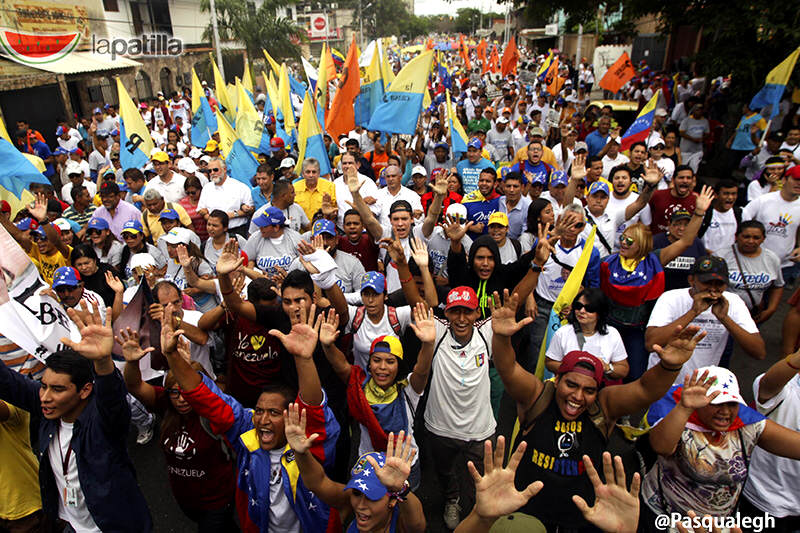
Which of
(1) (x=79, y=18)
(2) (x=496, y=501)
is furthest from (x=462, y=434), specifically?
(1) (x=79, y=18)

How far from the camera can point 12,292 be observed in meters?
3.45

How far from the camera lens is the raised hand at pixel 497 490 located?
1.98 metres

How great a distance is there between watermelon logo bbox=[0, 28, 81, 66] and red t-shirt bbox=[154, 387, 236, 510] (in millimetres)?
20147

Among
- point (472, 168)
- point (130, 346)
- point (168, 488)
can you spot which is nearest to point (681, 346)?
point (130, 346)

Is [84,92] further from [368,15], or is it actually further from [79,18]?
[368,15]

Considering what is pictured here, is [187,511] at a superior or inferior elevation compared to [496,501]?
inferior

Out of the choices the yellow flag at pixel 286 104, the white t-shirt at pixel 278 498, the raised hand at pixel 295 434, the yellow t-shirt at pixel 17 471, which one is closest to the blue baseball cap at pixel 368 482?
the raised hand at pixel 295 434

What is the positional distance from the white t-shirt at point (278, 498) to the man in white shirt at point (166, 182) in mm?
5203

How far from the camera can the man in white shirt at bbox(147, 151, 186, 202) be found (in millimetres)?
6730

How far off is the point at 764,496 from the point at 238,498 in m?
2.96

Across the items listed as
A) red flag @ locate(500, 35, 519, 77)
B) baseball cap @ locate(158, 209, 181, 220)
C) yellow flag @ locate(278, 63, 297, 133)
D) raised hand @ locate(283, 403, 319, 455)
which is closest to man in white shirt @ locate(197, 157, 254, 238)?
baseball cap @ locate(158, 209, 181, 220)

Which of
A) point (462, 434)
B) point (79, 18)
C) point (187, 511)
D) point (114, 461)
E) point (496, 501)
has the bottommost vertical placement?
point (187, 511)

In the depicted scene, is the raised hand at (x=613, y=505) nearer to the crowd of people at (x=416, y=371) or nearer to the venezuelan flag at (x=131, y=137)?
the crowd of people at (x=416, y=371)

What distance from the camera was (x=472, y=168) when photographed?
23.5 ft
